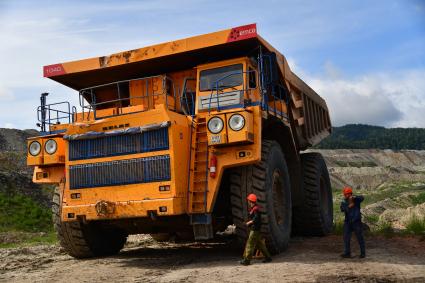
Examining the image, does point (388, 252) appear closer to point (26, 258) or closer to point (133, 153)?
point (133, 153)

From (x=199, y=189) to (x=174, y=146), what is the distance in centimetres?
74

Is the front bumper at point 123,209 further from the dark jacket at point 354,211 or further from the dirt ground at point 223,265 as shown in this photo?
the dark jacket at point 354,211

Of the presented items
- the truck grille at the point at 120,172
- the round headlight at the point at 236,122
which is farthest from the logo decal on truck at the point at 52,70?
the round headlight at the point at 236,122

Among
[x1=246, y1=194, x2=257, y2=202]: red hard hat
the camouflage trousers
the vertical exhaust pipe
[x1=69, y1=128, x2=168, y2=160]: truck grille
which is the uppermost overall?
the vertical exhaust pipe

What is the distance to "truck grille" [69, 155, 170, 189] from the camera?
7.41m

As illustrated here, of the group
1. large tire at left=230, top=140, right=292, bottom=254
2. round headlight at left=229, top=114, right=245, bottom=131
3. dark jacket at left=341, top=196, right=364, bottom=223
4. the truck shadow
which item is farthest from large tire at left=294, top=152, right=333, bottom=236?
round headlight at left=229, top=114, right=245, bottom=131

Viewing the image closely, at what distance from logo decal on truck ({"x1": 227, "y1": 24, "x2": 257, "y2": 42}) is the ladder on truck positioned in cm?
161

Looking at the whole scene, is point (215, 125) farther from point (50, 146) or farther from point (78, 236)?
point (78, 236)

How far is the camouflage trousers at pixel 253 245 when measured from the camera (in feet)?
23.8

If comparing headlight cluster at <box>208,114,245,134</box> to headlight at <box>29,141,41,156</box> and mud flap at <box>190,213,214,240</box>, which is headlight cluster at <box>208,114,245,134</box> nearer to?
mud flap at <box>190,213,214,240</box>

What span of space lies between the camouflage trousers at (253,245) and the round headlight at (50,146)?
3.40 meters

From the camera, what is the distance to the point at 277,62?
8.98m

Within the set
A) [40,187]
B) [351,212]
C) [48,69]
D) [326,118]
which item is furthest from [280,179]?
[40,187]

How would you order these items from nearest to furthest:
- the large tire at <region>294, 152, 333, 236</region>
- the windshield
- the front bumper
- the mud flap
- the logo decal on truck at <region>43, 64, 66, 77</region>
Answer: the front bumper
the mud flap
the windshield
the logo decal on truck at <region>43, 64, 66, 77</region>
the large tire at <region>294, 152, 333, 236</region>
